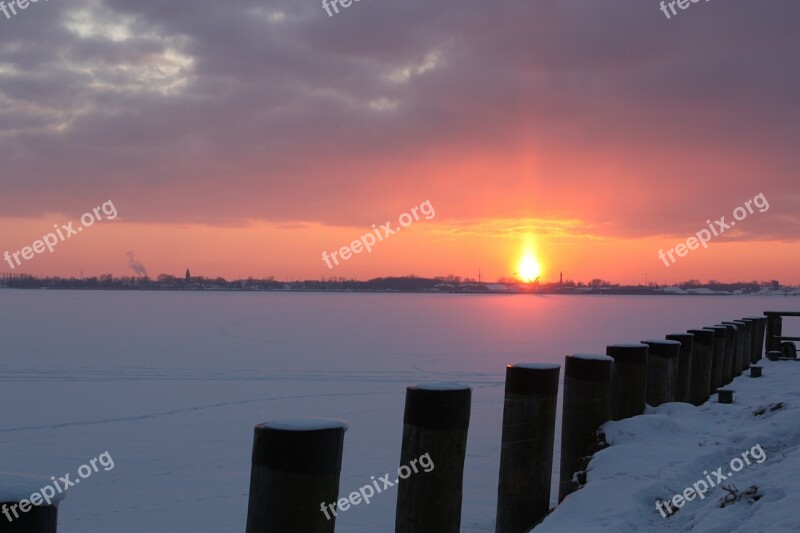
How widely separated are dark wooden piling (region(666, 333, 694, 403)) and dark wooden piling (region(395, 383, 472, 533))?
3.89 metres

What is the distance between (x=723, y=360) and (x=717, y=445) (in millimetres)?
5078

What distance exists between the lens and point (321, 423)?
9.56 ft

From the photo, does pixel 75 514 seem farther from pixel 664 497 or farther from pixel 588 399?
pixel 664 497

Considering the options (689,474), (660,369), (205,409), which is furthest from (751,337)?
(689,474)

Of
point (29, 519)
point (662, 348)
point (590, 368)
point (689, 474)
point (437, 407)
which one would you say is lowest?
point (689, 474)

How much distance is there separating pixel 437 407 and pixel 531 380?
972 millimetres

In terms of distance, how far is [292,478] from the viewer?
278cm

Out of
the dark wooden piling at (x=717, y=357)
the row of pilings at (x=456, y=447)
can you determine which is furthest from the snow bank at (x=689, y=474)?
the dark wooden piling at (x=717, y=357)

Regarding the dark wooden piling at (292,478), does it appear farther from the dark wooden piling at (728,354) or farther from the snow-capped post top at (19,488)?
the dark wooden piling at (728,354)

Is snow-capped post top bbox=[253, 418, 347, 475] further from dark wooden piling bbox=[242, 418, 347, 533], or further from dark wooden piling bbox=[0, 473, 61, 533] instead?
dark wooden piling bbox=[0, 473, 61, 533]

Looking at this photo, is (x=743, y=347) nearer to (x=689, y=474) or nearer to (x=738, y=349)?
(x=738, y=349)

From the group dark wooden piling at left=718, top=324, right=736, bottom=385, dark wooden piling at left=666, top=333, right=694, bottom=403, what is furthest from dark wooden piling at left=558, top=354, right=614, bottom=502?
dark wooden piling at left=718, top=324, right=736, bottom=385

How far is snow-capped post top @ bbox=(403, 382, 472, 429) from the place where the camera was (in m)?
3.73

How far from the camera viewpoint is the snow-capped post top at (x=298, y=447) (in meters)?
2.78
